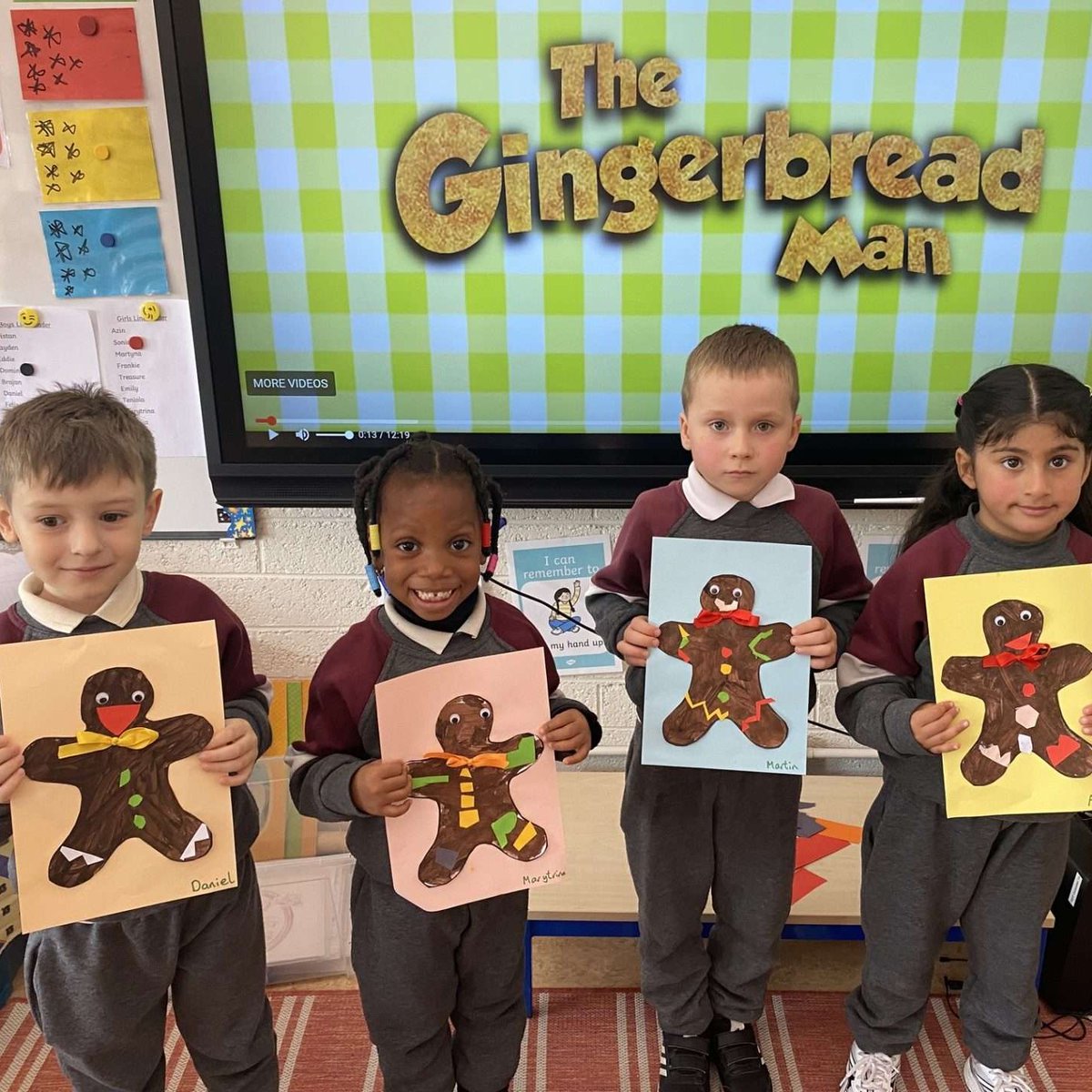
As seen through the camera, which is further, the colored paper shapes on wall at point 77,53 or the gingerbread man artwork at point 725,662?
the colored paper shapes on wall at point 77,53

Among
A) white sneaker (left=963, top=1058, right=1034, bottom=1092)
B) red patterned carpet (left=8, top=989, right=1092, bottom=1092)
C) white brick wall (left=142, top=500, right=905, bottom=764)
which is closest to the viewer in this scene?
white sneaker (left=963, top=1058, right=1034, bottom=1092)

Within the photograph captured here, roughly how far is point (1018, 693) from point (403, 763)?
0.83 metres

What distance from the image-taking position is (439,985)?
45.4 inches

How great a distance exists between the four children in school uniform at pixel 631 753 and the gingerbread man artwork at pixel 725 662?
0.02 meters

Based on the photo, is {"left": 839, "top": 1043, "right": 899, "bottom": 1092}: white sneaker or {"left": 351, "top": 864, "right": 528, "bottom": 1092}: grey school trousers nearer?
{"left": 351, "top": 864, "right": 528, "bottom": 1092}: grey school trousers

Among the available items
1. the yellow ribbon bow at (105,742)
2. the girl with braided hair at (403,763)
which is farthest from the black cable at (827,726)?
the yellow ribbon bow at (105,742)

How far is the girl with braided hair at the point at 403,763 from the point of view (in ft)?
3.47

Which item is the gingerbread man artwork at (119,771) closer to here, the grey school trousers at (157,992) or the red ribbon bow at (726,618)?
the grey school trousers at (157,992)

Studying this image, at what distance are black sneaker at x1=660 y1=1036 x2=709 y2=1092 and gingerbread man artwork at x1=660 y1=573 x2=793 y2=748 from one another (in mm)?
568

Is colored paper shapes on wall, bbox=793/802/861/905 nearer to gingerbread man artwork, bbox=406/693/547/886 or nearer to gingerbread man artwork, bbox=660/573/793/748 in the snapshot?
gingerbread man artwork, bbox=660/573/793/748

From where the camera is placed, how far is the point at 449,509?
1.06 metres

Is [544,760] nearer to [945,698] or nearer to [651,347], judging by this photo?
[945,698]

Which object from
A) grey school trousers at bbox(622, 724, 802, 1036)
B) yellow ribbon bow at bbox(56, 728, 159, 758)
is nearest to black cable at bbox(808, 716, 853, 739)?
grey school trousers at bbox(622, 724, 802, 1036)

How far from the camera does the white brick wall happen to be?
1.84 meters
